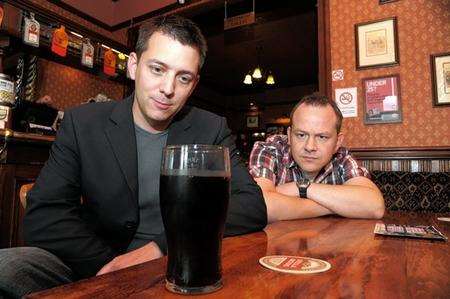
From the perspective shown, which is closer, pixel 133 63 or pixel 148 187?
pixel 148 187

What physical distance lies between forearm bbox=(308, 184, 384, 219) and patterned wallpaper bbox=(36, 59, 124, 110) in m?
4.26

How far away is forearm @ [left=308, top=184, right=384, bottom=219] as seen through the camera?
1.47m

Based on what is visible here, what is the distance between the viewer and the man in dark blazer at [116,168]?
1046mm

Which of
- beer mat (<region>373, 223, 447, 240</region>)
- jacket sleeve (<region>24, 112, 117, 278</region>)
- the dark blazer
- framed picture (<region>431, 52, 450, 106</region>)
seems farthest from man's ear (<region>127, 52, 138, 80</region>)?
framed picture (<region>431, 52, 450, 106</region>)

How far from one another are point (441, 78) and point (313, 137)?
2128 millimetres

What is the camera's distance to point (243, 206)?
1024 millimetres

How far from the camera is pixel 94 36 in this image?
4.70 m

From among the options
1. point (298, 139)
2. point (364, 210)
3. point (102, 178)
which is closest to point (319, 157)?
point (298, 139)

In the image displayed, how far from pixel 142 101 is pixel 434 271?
1.04m

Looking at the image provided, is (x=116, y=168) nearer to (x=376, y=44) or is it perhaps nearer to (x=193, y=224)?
(x=193, y=224)

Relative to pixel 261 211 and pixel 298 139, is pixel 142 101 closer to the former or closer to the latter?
pixel 261 211

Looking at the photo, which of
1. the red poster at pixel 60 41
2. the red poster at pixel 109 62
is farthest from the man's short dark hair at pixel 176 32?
the red poster at pixel 109 62

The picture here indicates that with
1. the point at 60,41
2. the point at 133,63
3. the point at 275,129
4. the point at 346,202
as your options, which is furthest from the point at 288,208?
the point at 275,129

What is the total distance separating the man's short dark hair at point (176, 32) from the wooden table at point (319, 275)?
755mm
